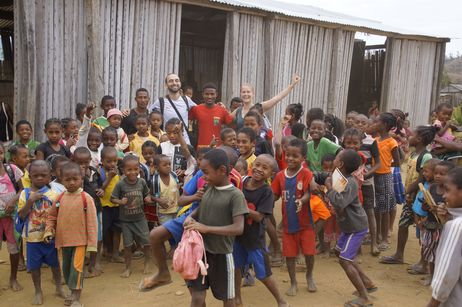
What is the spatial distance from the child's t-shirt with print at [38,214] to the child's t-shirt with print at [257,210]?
63.1 inches

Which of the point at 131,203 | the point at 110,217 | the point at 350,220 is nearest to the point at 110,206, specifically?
the point at 110,217

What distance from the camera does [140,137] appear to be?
204 inches

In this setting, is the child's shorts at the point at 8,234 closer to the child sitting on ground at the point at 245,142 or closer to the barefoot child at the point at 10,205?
the barefoot child at the point at 10,205

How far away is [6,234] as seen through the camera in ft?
13.4

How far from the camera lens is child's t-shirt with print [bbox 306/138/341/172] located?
4.75 meters

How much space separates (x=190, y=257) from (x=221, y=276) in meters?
0.32

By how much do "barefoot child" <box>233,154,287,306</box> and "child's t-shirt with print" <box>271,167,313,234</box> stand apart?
501 mm

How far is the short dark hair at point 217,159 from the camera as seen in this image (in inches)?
111

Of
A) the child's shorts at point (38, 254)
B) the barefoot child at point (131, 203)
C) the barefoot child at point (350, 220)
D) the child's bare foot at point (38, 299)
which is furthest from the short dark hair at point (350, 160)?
the child's bare foot at point (38, 299)

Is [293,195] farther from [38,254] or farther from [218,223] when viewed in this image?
[38,254]

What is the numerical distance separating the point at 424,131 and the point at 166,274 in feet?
9.65

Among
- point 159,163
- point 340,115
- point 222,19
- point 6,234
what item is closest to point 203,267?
point 159,163

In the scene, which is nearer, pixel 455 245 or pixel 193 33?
pixel 455 245

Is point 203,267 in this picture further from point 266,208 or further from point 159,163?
point 159,163
